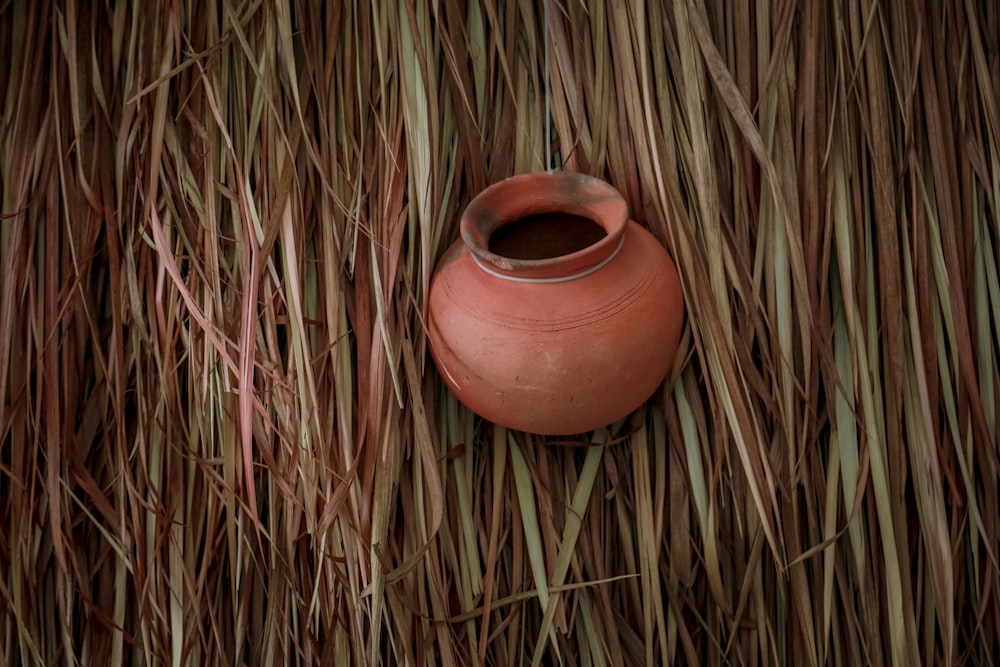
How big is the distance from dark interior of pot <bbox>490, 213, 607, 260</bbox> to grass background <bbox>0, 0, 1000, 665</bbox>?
9cm

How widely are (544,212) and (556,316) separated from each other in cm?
19

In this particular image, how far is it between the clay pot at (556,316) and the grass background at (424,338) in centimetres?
7

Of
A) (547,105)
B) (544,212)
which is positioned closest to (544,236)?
(544,212)

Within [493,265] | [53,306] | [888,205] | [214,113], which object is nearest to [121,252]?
[53,306]

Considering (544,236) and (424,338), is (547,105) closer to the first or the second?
(544,236)

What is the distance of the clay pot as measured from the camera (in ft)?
4.30

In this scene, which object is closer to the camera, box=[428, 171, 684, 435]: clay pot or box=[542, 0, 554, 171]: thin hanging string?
box=[428, 171, 684, 435]: clay pot

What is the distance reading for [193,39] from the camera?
4.83 ft

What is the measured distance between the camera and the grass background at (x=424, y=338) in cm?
142

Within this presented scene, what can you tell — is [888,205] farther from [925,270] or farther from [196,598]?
[196,598]

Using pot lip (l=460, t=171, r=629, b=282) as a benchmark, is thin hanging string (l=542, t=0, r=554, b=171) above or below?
above

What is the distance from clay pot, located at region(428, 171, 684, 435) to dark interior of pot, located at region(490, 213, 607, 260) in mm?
47

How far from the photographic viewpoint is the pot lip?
129 cm

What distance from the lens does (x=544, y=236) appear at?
148 cm
